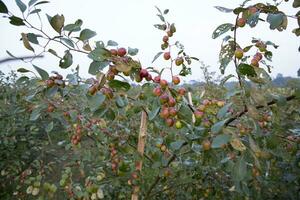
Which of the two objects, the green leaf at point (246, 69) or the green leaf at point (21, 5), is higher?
the green leaf at point (246, 69)

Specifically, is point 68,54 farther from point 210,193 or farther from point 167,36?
point 210,193

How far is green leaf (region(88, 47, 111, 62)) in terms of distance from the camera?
41.0 inches

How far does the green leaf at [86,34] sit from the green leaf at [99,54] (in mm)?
114

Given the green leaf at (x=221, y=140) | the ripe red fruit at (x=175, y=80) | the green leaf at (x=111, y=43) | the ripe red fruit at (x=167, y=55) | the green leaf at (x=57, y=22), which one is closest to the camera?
the green leaf at (x=221, y=140)

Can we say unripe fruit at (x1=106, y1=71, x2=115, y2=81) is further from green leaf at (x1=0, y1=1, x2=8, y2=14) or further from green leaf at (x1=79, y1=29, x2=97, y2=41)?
green leaf at (x1=0, y1=1, x2=8, y2=14)

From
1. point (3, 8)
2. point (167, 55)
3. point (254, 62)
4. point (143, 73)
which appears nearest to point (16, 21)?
point (3, 8)

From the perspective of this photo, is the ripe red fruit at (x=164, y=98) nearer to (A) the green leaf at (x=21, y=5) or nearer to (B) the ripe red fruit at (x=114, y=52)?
(B) the ripe red fruit at (x=114, y=52)

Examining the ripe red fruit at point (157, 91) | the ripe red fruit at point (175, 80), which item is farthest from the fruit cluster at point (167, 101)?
the ripe red fruit at point (175, 80)

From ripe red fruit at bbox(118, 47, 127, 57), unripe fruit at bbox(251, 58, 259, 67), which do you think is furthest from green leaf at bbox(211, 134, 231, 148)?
ripe red fruit at bbox(118, 47, 127, 57)

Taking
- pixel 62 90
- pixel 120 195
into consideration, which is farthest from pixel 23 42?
pixel 120 195

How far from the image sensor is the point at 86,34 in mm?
1157

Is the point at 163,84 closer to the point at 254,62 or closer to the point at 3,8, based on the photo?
the point at 254,62

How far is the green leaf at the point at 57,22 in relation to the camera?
1.11m

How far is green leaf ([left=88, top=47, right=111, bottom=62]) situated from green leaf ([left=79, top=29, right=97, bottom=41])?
Result: 0.37 feet
